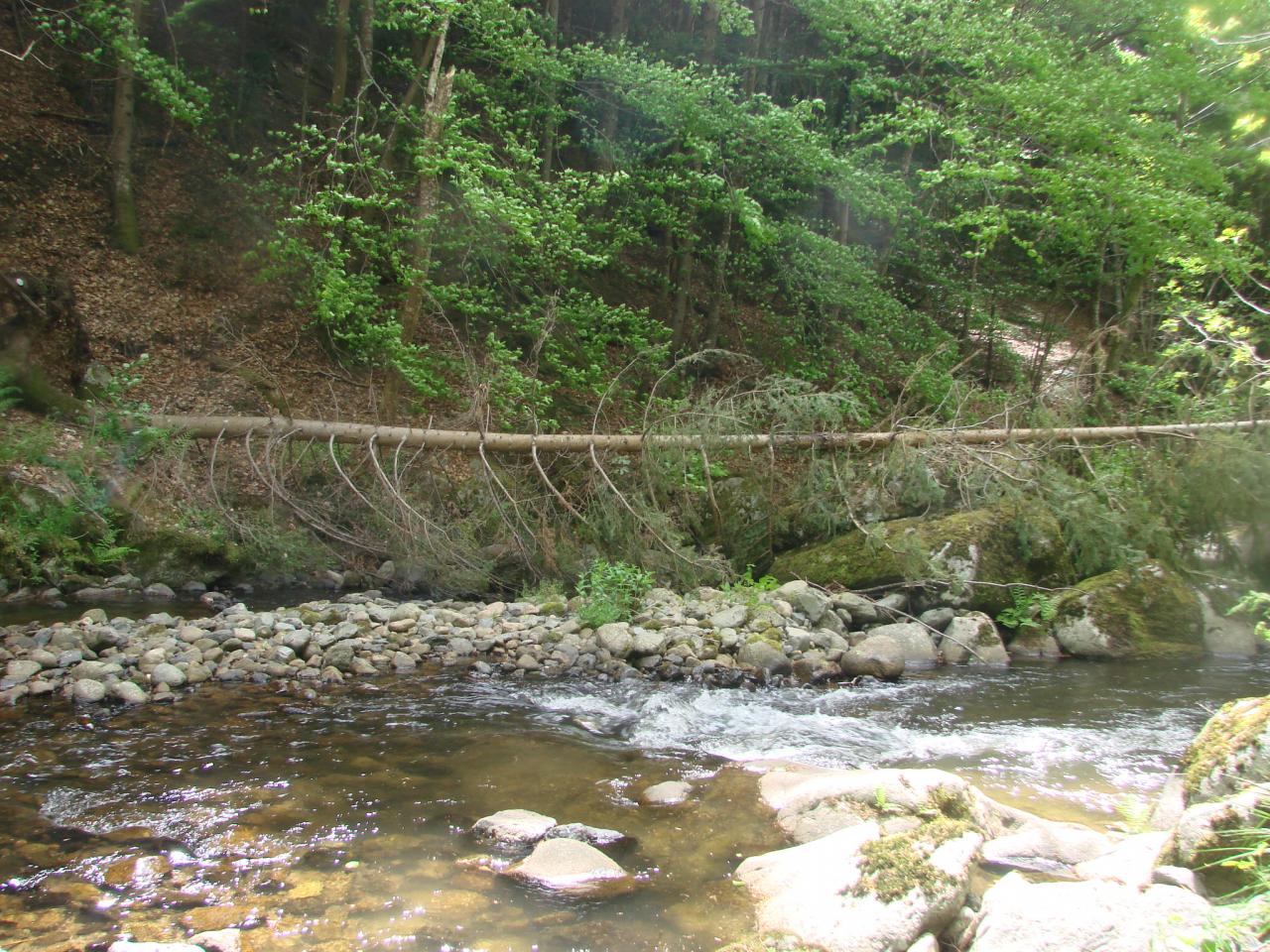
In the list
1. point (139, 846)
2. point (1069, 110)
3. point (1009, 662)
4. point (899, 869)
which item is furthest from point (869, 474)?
point (139, 846)

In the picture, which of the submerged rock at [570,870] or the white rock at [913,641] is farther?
the white rock at [913,641]

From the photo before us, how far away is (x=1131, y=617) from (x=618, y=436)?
6.07 meters

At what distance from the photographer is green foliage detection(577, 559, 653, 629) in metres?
8.41

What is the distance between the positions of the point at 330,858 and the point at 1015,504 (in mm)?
8797

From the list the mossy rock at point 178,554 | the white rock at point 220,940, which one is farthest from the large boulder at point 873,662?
the mossy rock at point 178,554

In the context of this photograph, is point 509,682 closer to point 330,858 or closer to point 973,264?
point 330,858

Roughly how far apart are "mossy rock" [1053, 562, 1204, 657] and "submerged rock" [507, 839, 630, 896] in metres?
7.04

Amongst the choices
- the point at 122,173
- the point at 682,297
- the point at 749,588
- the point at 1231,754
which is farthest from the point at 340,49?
the point at 1231,754

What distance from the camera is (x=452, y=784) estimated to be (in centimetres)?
500

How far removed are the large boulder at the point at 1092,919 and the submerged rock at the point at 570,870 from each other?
1.62 m

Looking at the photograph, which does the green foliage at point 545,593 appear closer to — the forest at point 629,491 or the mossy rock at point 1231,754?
the forest at point 629,491

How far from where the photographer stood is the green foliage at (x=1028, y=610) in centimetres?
925

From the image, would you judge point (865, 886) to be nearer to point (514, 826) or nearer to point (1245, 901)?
point (1245, 901)

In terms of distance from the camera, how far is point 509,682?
7.25 m
